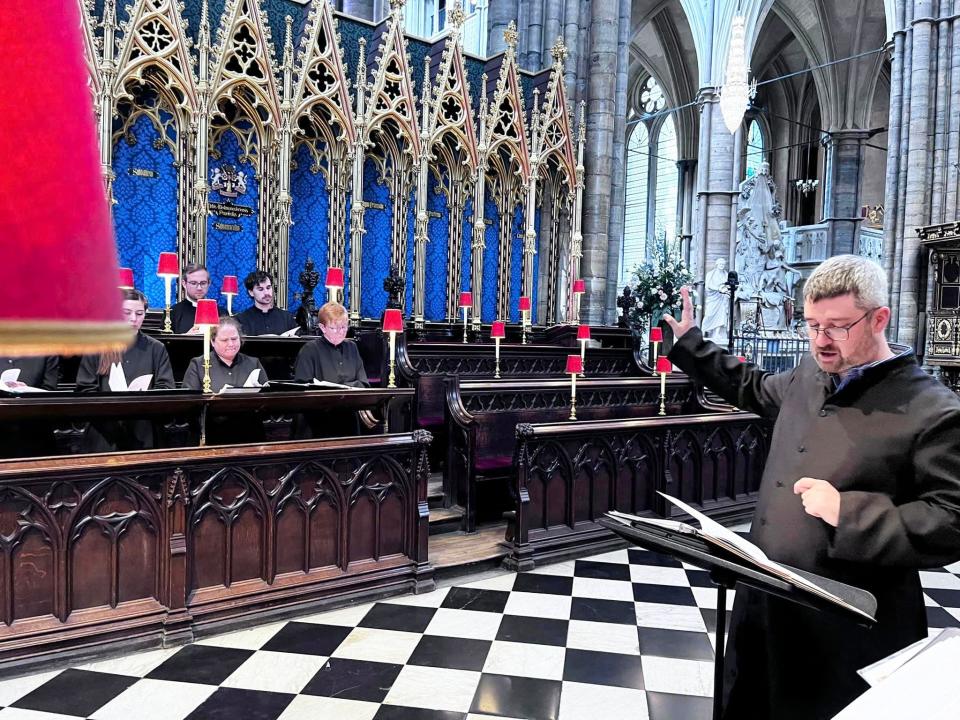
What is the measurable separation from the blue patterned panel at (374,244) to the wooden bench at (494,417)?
13.2ft

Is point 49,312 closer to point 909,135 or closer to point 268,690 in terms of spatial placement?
point 268,690

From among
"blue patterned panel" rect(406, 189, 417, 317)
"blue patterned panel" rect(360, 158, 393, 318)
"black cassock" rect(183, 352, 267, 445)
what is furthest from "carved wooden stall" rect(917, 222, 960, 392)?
"black cassock" rect(183, 352, 267, 445)

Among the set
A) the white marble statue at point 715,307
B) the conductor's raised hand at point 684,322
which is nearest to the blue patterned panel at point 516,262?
the white marble statue at point 715,307

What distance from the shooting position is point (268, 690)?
9.93 ft

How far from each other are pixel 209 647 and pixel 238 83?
22.2 feet

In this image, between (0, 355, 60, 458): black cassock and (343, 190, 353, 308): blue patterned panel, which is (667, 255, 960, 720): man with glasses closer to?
(0, 355, 60, 458): black cassock

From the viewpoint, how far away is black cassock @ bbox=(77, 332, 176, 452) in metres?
3.93

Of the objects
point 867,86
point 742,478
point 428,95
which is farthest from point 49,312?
point 867,86

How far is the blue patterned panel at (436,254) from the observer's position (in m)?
10.3

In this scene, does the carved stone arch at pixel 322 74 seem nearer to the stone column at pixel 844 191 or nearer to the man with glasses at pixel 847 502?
the man with glasses at pixel 847 502

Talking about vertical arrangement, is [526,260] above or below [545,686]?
above

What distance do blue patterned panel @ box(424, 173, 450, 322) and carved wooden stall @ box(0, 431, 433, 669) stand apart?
623 centimetres

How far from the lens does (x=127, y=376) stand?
454 centimetres

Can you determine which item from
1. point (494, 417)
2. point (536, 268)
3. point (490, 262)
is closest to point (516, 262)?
point (536, 268)
